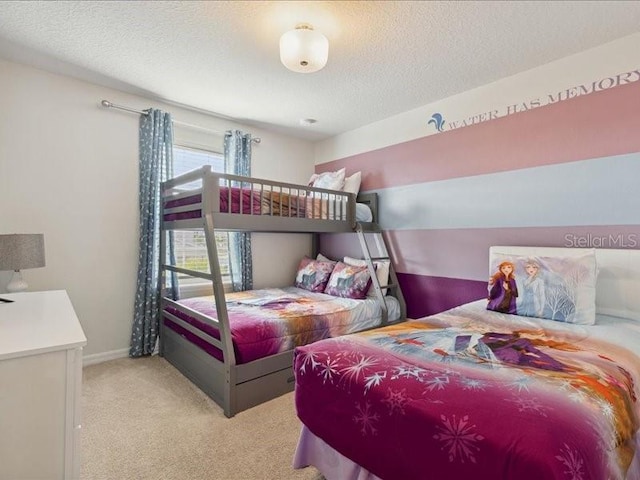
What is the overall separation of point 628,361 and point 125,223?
3.50m

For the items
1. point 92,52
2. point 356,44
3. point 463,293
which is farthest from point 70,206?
point 463,293

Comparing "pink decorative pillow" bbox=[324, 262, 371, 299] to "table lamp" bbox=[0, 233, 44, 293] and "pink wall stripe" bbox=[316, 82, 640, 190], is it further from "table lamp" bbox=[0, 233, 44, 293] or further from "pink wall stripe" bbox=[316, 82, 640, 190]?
"table lamp" bbox=[0, 233, 44, 293]

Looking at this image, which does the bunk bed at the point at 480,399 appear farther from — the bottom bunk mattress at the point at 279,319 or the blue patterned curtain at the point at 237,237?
the blue patterned curtain at the point at 237,237

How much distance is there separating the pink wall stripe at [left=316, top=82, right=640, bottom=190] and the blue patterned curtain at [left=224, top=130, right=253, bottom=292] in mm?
1494

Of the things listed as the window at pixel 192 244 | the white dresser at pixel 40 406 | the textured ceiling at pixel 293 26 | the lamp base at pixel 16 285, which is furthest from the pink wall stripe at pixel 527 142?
the lamp base at pixel 16 285

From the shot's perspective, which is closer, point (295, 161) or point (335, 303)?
point (335, 303)

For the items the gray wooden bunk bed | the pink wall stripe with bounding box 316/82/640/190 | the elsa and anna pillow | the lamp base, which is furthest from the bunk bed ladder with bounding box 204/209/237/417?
the pink wall stripe with bounding box 316/82/640/190

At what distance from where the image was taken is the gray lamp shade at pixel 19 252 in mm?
1884

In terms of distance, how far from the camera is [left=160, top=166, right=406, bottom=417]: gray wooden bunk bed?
2.08 m

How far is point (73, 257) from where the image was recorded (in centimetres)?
270

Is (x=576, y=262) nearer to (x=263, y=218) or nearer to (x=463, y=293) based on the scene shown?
(x=463, y=293)

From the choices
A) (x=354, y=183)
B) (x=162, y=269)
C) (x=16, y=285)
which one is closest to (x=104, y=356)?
(x=162, y=269)

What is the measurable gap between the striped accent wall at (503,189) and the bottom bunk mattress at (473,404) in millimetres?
866

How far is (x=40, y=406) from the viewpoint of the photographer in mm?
1029
